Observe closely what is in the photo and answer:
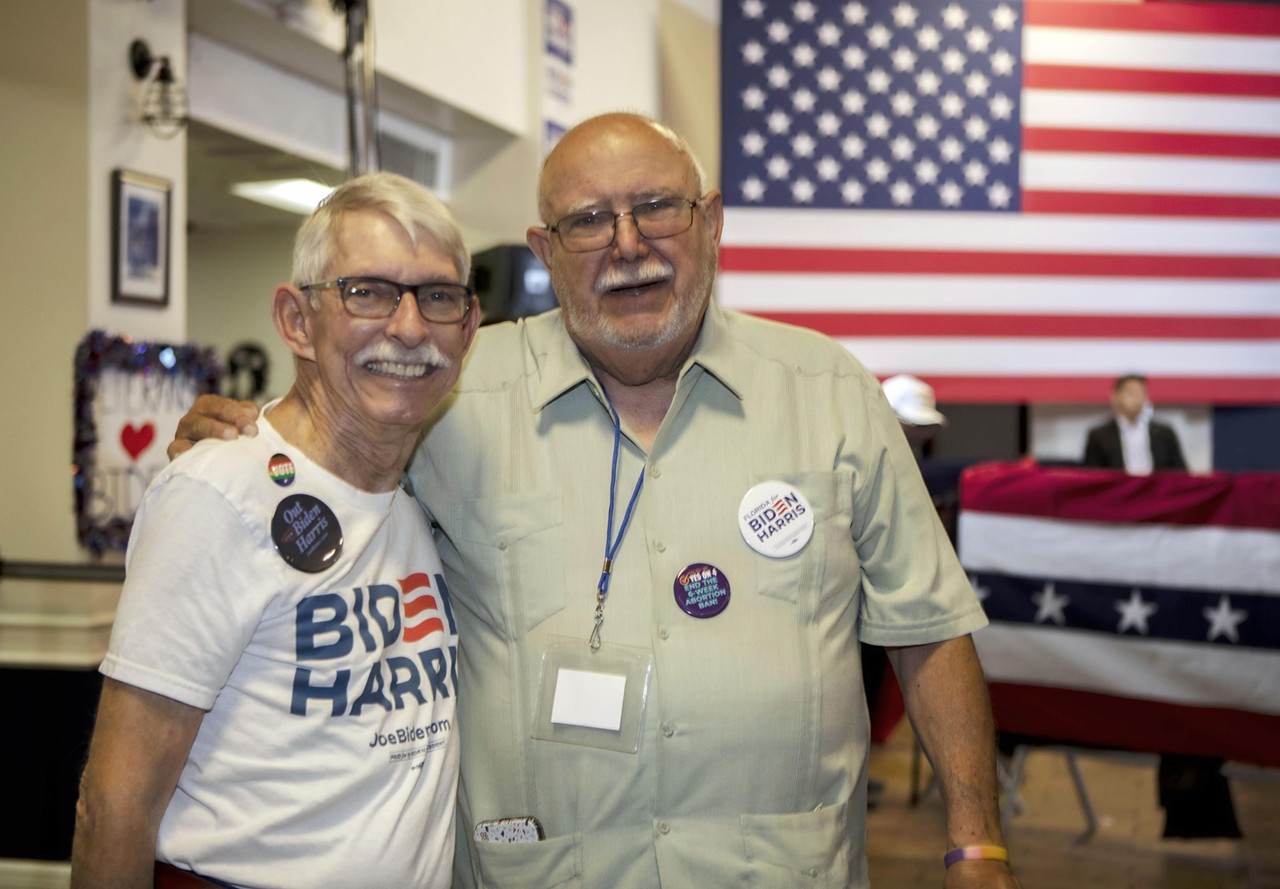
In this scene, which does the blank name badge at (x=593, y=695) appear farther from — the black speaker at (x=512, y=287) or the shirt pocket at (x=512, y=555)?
the black speaker at (x=512, y=287)

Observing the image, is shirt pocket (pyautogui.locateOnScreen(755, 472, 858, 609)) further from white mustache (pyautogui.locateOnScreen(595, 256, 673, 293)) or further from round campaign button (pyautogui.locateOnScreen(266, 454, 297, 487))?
round campaign button (pyautogui.locateOnScreen(266, 454, 297, 487))

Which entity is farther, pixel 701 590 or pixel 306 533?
pixel 701 590

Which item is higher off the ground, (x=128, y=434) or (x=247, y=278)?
(x=247, y=278)

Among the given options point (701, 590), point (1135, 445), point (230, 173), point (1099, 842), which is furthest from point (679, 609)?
point (1135, 445)

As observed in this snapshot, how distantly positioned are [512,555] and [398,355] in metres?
0.33

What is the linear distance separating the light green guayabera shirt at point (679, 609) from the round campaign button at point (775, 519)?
0.05 feet

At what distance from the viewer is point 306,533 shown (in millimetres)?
1417

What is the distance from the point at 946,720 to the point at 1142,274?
6995 millimetres

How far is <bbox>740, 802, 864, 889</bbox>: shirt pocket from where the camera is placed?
1.57 metres

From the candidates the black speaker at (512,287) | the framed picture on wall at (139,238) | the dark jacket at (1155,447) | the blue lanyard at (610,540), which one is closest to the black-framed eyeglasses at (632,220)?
the blue lanyard at (610,540)

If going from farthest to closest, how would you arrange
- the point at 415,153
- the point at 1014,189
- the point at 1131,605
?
the point at 1014,189 < the point at 415,153 < the point at 1131,605

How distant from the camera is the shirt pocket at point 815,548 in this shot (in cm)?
165

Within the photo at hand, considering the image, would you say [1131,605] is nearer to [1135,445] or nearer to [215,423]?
[215,423]

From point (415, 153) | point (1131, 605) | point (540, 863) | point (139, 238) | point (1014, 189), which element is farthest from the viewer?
point (1014, 189)
